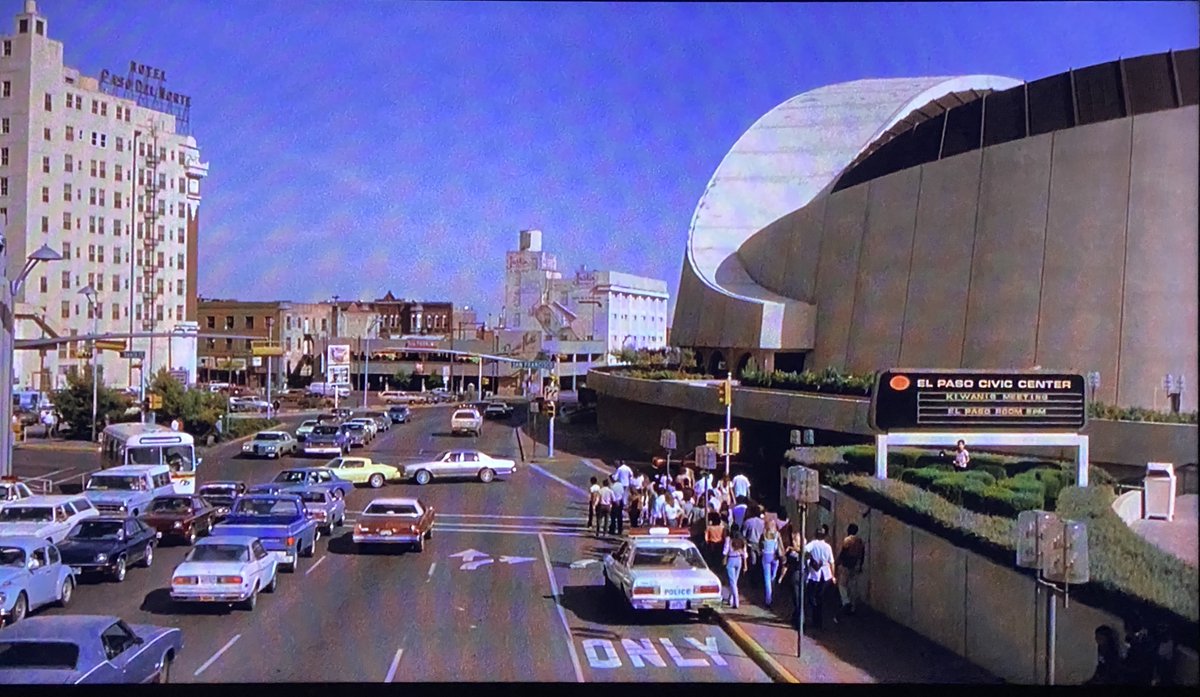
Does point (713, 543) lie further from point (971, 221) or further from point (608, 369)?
point (971, 221)

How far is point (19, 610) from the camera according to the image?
9.26 m

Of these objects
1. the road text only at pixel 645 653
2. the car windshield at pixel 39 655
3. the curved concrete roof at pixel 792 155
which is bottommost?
the road text only at pixel 645 653

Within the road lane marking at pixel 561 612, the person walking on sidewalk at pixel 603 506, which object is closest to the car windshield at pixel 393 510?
the road lane marking at pixel 561 612

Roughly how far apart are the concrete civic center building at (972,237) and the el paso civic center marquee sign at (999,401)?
1.12 meters

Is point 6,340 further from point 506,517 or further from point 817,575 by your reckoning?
point 817,575

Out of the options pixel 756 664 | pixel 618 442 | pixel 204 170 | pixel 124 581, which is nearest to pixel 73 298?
pixel 204 170

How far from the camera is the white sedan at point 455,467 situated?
16.1 meters

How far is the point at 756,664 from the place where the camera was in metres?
9.59

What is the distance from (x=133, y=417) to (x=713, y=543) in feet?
28.5

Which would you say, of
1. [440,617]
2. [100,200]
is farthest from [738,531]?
[100,200]

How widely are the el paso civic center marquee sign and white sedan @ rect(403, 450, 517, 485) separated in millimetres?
7208

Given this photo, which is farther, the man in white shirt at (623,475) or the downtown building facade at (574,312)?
the man in white shirt at (623,475)

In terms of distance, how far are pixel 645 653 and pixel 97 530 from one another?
6262mm

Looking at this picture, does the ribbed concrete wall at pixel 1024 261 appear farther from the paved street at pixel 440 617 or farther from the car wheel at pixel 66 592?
the car wheel at pixel 66 592
